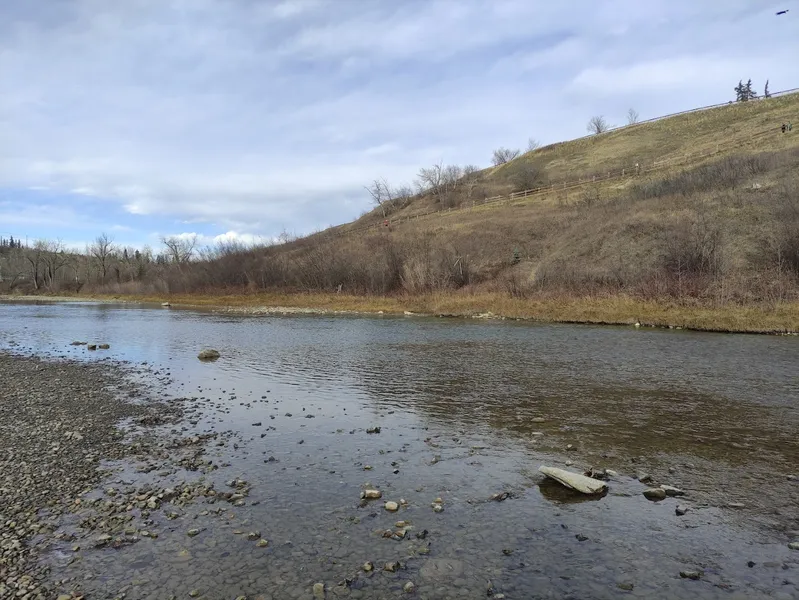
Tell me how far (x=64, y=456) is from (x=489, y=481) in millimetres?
8437

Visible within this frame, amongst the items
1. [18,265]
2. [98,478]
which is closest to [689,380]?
[98,478]

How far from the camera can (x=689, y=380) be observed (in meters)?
17.3

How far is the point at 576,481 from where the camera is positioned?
8523 mm

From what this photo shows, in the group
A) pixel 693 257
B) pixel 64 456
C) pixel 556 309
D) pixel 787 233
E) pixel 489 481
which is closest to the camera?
pixel 489 481

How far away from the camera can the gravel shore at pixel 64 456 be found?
6600 mm

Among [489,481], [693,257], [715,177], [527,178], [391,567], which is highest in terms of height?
[527,178]

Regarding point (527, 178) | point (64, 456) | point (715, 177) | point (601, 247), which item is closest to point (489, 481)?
point (64, 456)

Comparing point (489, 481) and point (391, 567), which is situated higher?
point (391, 567)

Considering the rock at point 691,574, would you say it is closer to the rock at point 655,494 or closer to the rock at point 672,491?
the rock at point 655,494

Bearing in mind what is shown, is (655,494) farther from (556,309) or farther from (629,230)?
(629,230)

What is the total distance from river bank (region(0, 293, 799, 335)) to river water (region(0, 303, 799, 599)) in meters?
10.3

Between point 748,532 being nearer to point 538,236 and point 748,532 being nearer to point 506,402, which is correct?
point 506,402

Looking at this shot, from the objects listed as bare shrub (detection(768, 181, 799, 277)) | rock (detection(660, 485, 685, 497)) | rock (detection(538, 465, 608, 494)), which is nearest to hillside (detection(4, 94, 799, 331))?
bare shrub (detection(768, 181, 799, 277))

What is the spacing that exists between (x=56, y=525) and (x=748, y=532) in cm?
973
